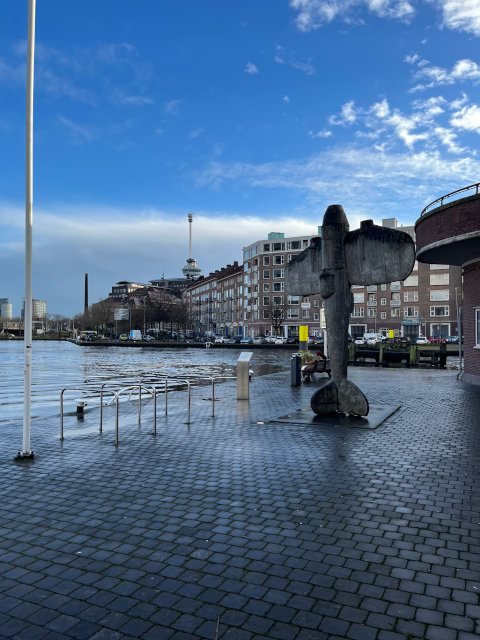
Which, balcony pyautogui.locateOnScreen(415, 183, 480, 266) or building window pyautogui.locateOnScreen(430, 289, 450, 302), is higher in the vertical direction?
building window pyautogui.locateOnScreen(430, 289, 450, 302)

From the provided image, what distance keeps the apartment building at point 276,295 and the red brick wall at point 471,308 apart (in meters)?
68.7

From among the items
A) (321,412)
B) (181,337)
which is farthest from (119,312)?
(321,412)

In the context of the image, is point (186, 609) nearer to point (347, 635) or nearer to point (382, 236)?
point (347, 635)

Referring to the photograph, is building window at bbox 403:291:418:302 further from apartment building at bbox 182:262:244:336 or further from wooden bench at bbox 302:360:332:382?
wooden bench at bbox 302:360:332:382

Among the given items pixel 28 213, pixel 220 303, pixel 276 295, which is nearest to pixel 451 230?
pixel 28 213

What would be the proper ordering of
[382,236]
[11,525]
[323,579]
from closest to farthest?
[323,579], [11,525], [382,236]

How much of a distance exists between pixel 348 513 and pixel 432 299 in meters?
82.7

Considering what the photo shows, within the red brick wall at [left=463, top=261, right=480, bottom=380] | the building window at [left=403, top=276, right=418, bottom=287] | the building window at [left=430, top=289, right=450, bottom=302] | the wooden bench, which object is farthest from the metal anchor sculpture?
the building window at [left=403, top=276, right=418, bottom=287]

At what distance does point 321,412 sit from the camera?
11.4m

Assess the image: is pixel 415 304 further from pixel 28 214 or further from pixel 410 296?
pixel 28 214

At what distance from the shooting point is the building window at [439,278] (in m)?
80.8

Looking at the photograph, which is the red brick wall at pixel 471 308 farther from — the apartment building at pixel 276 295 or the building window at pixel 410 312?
the apartment building at pixel 276 295

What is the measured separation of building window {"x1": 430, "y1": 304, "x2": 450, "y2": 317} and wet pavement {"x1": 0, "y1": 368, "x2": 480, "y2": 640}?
7685 centimetres

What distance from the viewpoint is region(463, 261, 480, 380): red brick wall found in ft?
60.1
